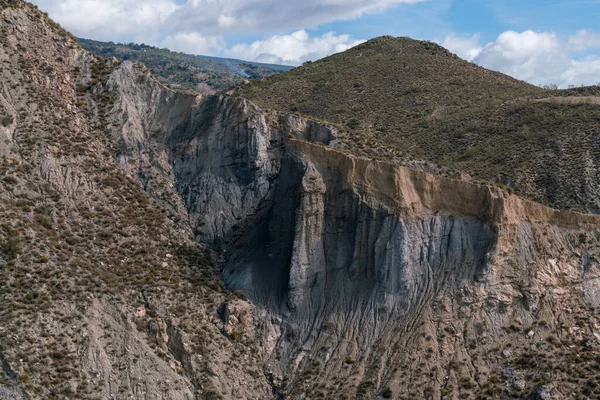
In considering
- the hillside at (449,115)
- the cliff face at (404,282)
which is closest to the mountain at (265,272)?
the cliff face at (404,282)

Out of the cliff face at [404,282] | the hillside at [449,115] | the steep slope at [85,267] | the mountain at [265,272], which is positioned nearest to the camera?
the steep slope at [85,267]

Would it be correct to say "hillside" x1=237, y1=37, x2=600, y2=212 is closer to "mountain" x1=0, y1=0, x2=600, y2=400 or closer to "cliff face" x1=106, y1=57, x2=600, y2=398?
"cliff face" x1=106, y1=57, x2=600, y2=398

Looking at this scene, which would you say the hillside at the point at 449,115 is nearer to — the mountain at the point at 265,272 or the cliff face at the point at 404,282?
the cliff face at the point at 404,282

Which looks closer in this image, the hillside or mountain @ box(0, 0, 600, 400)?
mountain @ box(0, 0, 600, 400)

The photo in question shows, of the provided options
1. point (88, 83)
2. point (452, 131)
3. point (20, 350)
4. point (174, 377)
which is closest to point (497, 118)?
point (452, 131)

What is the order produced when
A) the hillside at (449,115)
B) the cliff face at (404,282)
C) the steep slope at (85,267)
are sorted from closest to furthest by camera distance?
the steep slope at (85,267), the cliff face at (404,282), the hillside at (449,115)

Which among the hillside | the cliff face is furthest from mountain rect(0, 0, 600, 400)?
the hillside

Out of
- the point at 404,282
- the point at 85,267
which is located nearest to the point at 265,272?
the point at 404,282
